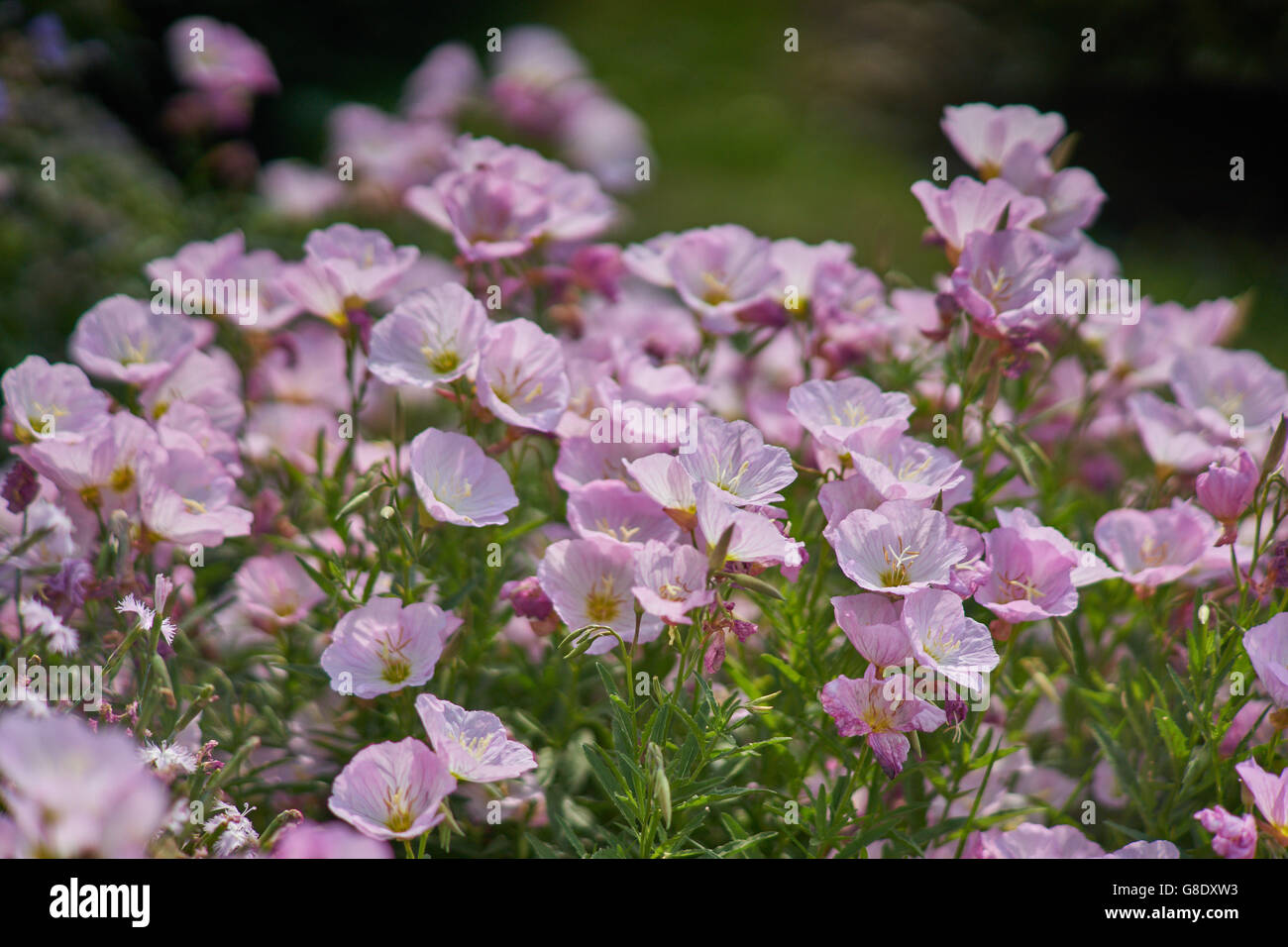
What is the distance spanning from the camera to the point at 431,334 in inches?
63.0

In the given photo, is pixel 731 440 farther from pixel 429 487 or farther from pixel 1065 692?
pixel 1065 692

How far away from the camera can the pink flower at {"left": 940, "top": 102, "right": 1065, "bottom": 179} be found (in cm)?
178

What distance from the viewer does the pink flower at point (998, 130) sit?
70.1 inches

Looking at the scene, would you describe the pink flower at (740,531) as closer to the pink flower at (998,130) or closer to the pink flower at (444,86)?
the pink flower at (998,130)

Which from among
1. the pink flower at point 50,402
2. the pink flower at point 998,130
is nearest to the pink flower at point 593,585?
the pink flower at point 50,402

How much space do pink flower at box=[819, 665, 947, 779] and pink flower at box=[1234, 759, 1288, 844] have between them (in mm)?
353

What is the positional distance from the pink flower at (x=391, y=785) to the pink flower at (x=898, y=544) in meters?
0.55

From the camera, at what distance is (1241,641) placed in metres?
1.47

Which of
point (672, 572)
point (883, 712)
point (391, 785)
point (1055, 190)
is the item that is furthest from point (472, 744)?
point (1055, 190)

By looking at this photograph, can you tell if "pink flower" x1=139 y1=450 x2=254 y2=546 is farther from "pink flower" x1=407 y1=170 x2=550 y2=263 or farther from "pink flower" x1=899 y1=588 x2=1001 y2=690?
"pink flower" x1=899 y1=588 x2=1001 y2=690

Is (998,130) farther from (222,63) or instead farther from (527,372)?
(222,63)

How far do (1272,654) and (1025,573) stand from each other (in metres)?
0.31

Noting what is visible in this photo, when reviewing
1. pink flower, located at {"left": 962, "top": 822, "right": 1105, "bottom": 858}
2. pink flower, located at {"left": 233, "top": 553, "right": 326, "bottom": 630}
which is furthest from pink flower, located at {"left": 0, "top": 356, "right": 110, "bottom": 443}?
pink flower, located at {"left": 962, "top": 822, "right": 1105, "bottom": 858}
